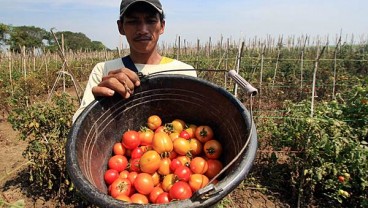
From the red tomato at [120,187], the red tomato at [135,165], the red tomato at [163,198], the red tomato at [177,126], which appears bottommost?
the red tomato at [163,198]

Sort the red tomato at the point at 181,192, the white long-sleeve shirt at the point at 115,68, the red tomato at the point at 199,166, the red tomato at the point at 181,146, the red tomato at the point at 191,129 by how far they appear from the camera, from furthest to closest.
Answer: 1. the white long-sleeve shirt at the point at 115,68
2. the red tomato at the point at 191,129
3. the red tomato at the point at 181,146
4. the red tomato at the point at 199,166
5. the red tomato at the point at 181,192

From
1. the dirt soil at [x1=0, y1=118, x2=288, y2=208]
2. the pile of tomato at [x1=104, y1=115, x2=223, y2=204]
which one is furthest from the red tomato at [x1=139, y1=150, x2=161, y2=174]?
the dirt soil at [x1=0, y1=118, x2=288, y2=208]

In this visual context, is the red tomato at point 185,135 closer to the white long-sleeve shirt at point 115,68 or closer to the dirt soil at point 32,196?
the white long-sleeve shirt at point 115,68

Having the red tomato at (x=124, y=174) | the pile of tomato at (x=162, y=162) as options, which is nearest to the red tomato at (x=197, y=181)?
the pile of tomato at (x=162, y=162)

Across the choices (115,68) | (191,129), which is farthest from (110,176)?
(115,68)

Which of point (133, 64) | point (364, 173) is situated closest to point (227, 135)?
point (133, 64)

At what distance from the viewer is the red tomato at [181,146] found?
4.71 ft

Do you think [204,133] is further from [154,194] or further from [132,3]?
[132,3]

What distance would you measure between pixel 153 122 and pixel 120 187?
1.48 ft

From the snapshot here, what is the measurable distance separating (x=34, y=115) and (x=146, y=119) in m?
2.41

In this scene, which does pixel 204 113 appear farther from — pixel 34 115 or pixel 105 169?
pixel 34 115

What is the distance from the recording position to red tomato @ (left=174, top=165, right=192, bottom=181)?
127 cm

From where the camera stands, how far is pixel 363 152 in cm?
289

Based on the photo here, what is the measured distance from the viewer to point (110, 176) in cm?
132
